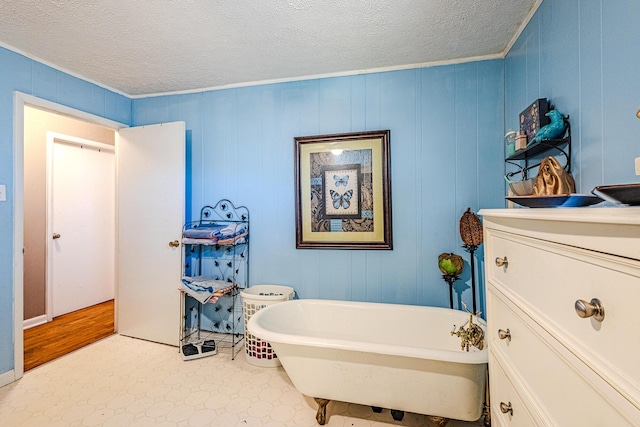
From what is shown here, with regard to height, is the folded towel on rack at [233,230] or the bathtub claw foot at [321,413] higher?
the folded towel on rack at [233,230]

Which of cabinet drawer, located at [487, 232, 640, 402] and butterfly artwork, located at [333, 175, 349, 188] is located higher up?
butterfly artwork, located at [333, 175, 349, 188]

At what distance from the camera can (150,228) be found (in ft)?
8.84

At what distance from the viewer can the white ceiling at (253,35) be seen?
5.41 feet

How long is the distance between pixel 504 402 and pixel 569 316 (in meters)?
0.59

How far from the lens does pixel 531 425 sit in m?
0.80

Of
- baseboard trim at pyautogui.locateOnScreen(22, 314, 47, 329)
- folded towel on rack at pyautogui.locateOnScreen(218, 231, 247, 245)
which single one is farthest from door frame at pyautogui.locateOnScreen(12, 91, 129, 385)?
folded towel on rack at pyautogui.locateOnScreen(218, 231, 247, 245)

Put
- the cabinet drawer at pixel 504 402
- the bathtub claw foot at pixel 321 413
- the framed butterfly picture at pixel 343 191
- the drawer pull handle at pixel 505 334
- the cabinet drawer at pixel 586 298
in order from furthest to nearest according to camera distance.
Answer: the framed butterfly picture at pixel 343 191 → the bathtub claw foot at pixel 321 413 → the drawer pull handle at pixel 505 334 → the cabinet drawer at pixel 504 402 → the cabinet drawer at pixel 586 298

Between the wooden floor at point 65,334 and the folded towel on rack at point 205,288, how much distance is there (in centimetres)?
119

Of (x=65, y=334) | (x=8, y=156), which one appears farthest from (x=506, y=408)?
(x=65, y=334)

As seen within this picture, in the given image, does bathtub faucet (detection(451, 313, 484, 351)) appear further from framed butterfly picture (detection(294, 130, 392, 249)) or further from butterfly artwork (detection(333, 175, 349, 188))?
butterfly artwork (detection(333, 175, 349, 188))

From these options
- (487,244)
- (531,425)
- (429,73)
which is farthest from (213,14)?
(531,425)

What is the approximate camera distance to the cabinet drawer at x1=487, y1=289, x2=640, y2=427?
51 cm

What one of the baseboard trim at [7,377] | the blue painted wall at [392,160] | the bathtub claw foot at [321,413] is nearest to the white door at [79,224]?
the baseboard trim at [7,377]

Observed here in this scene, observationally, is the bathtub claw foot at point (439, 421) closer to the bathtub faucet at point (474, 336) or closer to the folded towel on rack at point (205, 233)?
the bathtub faucet at point (474, 336)
